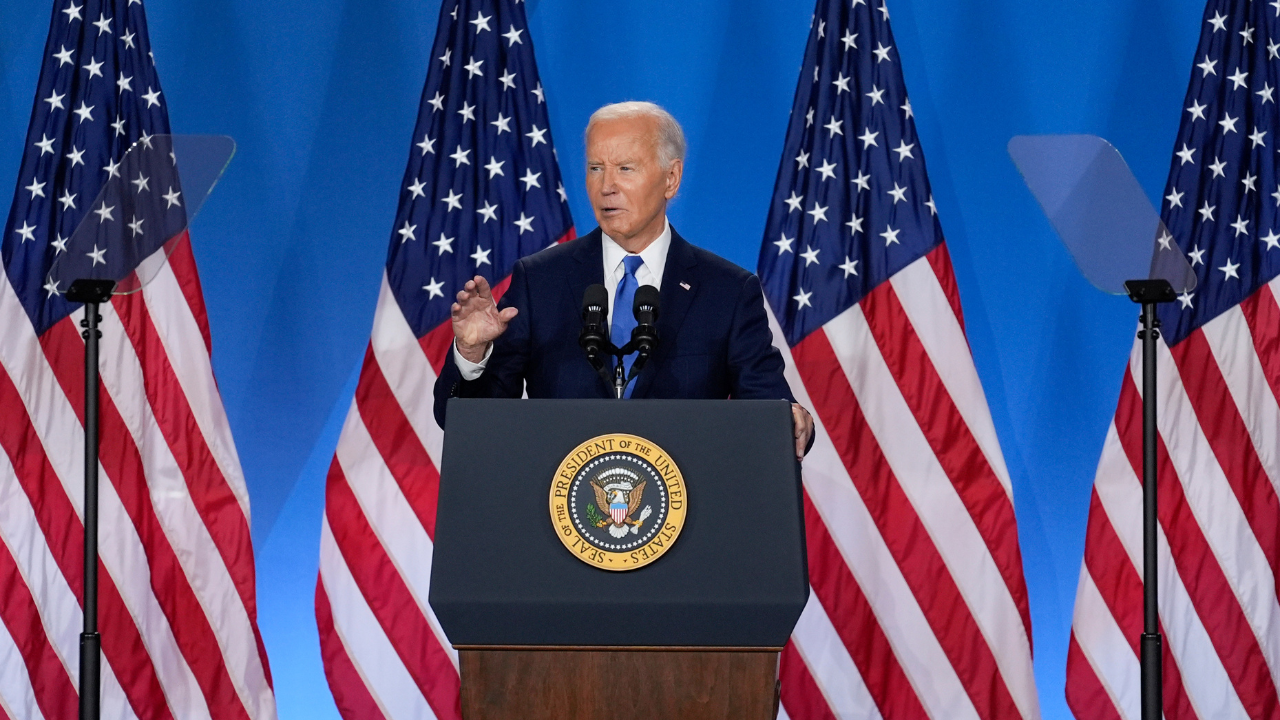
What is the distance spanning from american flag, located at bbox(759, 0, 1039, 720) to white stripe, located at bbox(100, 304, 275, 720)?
160 cm

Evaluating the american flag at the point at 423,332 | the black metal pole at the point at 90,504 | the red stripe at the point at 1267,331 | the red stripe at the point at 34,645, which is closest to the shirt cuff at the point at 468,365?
the black metal pole at the point at 90,504

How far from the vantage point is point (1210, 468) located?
368 cm

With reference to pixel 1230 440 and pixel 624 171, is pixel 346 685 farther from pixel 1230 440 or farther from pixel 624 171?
pixel 1230 440

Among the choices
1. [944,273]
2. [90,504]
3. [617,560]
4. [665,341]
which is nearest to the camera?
[617,560]

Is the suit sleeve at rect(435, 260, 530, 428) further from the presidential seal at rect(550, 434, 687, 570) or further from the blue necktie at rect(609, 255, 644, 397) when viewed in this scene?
the presidential seal at rect(550, 434, 687, 570)

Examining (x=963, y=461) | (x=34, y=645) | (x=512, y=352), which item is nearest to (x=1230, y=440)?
(x=963, y=461)

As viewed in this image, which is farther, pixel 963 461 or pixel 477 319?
pixel 963 461

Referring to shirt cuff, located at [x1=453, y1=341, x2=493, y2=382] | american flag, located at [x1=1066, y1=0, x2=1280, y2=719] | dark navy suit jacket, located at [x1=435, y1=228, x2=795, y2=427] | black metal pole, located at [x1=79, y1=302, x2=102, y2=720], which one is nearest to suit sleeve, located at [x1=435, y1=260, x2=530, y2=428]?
dark navy suit jacket, located at [x1=435, y1=228, x2=795, y2=427]

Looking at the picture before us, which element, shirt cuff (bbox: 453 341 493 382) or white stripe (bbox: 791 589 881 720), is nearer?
shirt cuff (bbox: 453 341 493 382)

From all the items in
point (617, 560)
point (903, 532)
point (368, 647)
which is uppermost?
point (617, 560)

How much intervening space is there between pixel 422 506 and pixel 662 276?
1495 millimetres

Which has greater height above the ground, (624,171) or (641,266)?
(624,171)

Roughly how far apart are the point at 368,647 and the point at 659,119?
1.93m

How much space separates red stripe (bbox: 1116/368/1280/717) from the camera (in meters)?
3.65
